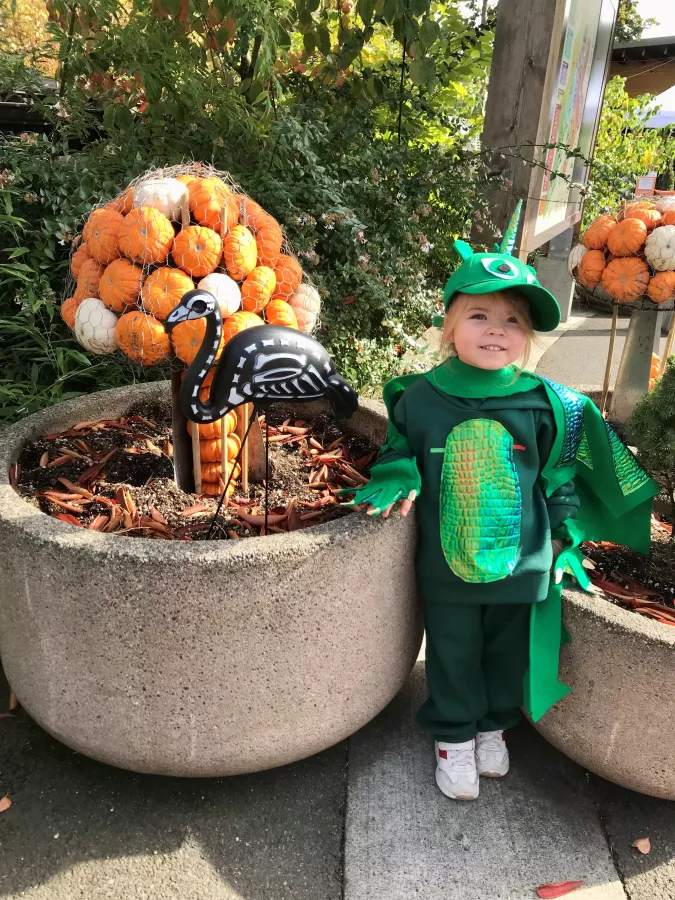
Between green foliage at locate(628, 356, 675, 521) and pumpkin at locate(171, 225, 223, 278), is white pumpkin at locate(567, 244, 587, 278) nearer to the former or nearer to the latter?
green foliage at locate(628, 356, 675, 521)

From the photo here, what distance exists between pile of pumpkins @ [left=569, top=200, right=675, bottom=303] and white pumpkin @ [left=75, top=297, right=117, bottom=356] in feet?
5.60

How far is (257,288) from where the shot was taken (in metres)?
1.86

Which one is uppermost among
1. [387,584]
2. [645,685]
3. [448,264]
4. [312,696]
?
[448,264]

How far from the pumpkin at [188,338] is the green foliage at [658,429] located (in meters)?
1.19

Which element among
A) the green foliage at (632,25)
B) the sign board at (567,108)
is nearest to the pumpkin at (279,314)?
the sign board at (567,108)

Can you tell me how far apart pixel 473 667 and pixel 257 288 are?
3.90 ft

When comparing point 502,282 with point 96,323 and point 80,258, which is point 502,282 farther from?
point 80,258

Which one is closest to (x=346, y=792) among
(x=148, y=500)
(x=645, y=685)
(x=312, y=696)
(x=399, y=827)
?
(x=399, y=827)

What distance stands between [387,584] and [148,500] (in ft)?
2.48

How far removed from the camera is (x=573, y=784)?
188cm

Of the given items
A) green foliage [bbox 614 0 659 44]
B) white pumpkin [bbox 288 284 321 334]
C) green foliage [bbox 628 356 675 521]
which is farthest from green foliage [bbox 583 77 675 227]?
white pumpkin [bbox 288 284 321 334]

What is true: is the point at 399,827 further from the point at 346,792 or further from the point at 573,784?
the point at 573,784

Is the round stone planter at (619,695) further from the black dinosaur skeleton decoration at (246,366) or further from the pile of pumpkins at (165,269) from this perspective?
the pile of pumpkins at (165,269)

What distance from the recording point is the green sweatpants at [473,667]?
178 centimetres
